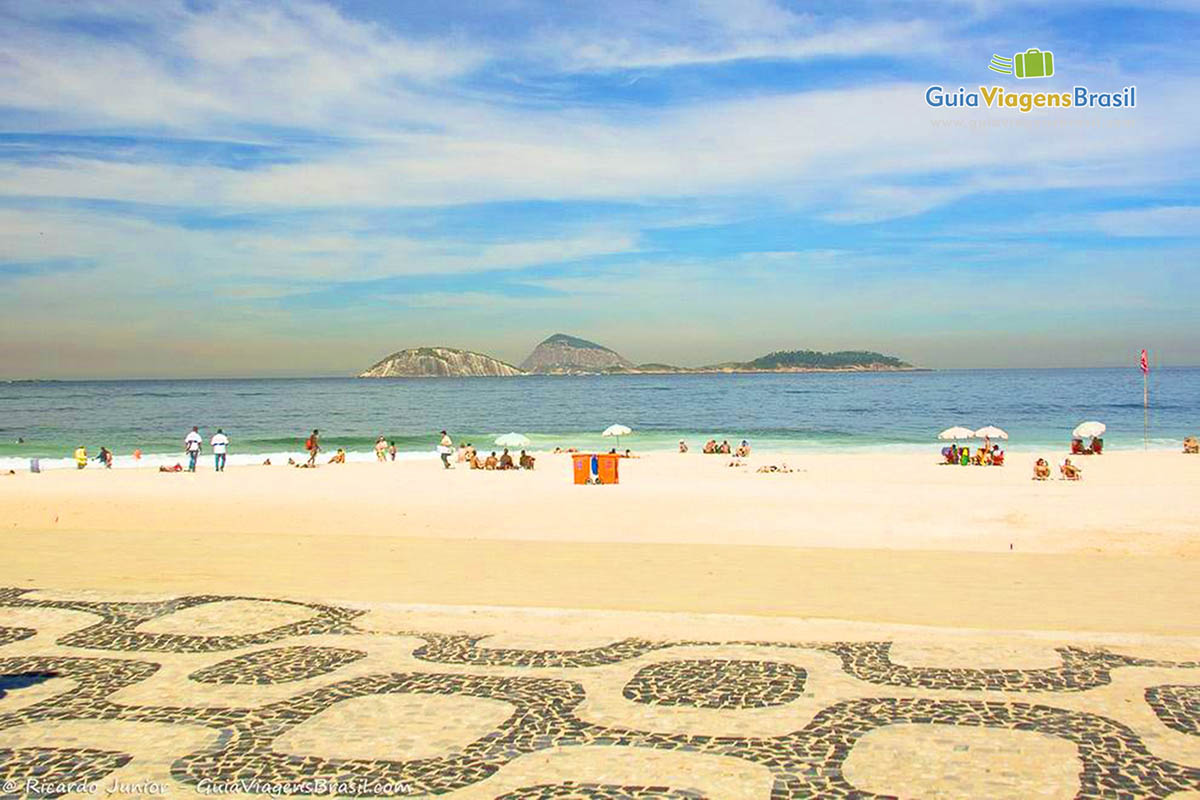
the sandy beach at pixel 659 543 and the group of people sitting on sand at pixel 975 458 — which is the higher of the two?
the sandy beach at pixel 659 543

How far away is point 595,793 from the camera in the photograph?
5.28 meters

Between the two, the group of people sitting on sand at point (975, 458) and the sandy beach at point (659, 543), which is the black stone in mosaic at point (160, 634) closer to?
the sandy beach at point (659, 543)

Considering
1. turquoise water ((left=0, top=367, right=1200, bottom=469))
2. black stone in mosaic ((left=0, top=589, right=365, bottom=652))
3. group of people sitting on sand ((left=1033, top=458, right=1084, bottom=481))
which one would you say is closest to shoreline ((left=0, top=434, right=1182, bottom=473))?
turquoise water ((left=0, top=367, right=1200, bottom=469))

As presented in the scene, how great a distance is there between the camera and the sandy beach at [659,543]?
1139cm

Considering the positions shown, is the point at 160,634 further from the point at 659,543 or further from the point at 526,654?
the point at 659,543

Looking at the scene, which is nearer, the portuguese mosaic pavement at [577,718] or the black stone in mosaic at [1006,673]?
the portuguese mosaic pavement at [577,718]

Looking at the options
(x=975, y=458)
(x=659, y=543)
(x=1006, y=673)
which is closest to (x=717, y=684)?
(x=1006, y=673)

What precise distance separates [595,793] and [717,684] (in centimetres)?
233

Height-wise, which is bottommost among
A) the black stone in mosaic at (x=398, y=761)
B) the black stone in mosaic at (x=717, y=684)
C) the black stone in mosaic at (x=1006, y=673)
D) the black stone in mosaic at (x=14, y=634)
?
the black stone in mosaic at (x=1006, y=673)

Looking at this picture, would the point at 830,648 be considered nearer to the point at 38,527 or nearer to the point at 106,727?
the point at 106,727

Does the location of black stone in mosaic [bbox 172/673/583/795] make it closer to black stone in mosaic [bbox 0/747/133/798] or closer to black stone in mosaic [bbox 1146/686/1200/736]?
black stone in mosaic [bbox 0/747/133/798]

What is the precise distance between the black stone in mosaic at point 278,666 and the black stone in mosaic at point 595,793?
311 centimetres

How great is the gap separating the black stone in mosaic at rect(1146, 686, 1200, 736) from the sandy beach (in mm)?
2723

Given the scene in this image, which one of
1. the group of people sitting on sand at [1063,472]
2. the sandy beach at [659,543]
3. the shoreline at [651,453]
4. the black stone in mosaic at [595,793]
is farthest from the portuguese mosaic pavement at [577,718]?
the shoreline at [651,453]
